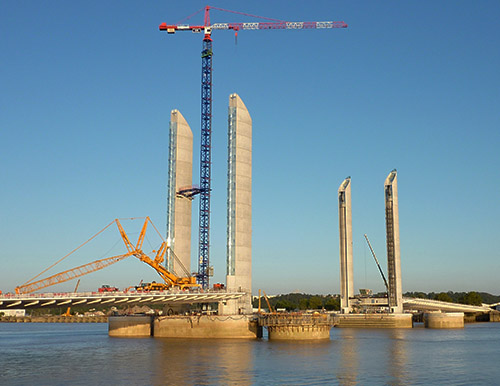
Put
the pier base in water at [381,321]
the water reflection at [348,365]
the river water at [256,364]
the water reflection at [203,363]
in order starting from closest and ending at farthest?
the water reflection at [348,365] < the water reflection at [203,363] < the river water at [256,364] < the pier base in water at [381,321]

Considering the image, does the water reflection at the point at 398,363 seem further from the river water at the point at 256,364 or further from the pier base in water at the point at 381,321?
the pier base in water at the point at 381,321

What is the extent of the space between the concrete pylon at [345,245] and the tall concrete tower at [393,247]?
9.11 m

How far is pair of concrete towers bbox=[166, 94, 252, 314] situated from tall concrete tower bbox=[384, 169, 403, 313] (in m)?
46.9

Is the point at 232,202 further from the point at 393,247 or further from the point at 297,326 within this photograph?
the point at 393,247

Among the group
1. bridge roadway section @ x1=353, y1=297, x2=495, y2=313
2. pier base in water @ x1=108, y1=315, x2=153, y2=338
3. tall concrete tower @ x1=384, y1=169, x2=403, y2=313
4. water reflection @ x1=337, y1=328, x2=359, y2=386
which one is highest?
tall concrete tower @ x1=384, y1=169, x2=403, y2=313

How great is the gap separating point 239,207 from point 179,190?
56.6 ft

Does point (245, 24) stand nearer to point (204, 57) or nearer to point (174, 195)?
point (204, 57)

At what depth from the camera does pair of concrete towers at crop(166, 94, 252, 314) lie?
4203 inches

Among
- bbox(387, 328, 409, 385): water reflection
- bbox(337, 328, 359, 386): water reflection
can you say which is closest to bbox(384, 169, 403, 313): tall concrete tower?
bbox(387, 328, 409, 385): water reflection

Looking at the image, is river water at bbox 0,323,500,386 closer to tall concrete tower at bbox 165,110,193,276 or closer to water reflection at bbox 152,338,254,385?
water reflection at bbox 152,338,254,385

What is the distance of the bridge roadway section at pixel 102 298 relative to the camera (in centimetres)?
6856

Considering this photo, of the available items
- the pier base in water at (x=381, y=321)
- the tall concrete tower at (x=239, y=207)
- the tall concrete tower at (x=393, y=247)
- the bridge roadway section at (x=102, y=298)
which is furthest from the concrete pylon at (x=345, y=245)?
the bridge roadway section at (x=102, y=298)

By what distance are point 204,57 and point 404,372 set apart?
3898 inches

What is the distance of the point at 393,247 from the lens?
143 metres
